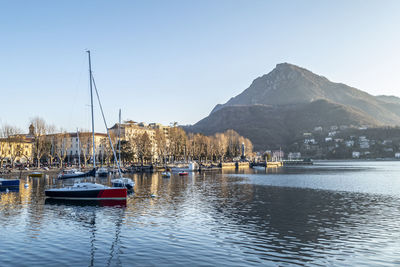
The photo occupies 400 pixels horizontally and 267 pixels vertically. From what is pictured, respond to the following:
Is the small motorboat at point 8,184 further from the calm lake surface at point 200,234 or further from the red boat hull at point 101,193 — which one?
the red boat hull at point 101,193

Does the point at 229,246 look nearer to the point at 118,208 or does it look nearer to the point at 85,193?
the point at 118,208

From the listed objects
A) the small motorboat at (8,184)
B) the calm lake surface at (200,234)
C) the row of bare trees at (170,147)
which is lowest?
the calm lake surface at (200,234)

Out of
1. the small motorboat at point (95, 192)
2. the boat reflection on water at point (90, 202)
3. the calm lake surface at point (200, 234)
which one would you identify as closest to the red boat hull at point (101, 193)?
the small motorboat at point (95, 192)

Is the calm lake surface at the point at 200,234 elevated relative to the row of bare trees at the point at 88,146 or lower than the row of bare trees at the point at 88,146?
lower

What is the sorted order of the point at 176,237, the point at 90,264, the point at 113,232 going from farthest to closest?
1. the point at 113,232
2. the point at 176,237
3. the point at 90,264

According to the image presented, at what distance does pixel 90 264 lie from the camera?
1819 centimetres

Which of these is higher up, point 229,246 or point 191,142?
point 191,142

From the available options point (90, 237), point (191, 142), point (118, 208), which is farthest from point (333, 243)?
point (191, 142)

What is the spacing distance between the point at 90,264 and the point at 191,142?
152840 millimetres

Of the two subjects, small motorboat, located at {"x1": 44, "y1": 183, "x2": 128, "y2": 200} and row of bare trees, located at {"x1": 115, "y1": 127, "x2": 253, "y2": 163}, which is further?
row of bare trees, located at {"x1": 115, "y1": 127, "x2": 253, "y2": 163}

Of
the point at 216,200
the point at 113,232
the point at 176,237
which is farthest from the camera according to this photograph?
the point at 216,200

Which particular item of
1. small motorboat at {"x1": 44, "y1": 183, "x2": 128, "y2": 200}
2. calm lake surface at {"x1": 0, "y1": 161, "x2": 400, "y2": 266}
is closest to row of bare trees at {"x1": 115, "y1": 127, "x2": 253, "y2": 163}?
small motorboat at {"x1": 44, "y1": 183, "x2": 128, "y2": 200}

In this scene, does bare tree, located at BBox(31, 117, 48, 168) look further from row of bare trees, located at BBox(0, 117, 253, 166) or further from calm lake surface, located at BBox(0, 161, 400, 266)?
calm lake surface, located at BBox(0, 161, 400, 266)

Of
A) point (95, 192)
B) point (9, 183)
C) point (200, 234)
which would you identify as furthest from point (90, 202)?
point (9, 183)
